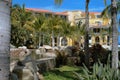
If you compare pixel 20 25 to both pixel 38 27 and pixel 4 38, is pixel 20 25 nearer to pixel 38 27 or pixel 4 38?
pixel 38 27

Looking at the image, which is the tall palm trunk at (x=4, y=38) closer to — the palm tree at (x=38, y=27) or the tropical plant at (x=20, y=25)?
the tropical plant at (x=20, y=25)

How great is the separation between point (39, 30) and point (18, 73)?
54300 millimetres

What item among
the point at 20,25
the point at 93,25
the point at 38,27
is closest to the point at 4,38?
the point at 20,25

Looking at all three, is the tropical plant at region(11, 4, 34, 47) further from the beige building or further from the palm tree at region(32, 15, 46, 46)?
the beige building

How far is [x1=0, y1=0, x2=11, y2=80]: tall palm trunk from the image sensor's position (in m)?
3.40

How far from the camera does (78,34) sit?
72.7m

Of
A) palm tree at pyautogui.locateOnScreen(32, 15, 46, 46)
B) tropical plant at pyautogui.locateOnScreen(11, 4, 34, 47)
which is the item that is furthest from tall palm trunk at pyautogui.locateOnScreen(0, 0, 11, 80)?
palm tree at pyautogui.locateOnScreen(32, 15, 46, 46)

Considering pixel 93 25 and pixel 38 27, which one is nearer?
pixel 38 27

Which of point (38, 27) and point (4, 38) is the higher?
point (38, 27)

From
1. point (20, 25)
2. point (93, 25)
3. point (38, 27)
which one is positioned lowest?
point (38, 27)

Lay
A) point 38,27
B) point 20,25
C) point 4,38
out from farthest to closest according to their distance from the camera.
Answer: point 38,27, point 20,25, point 4,38

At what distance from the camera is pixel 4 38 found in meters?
3.44

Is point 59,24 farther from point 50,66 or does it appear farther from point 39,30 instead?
point 50,66

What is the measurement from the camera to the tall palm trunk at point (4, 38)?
11.2 feet
